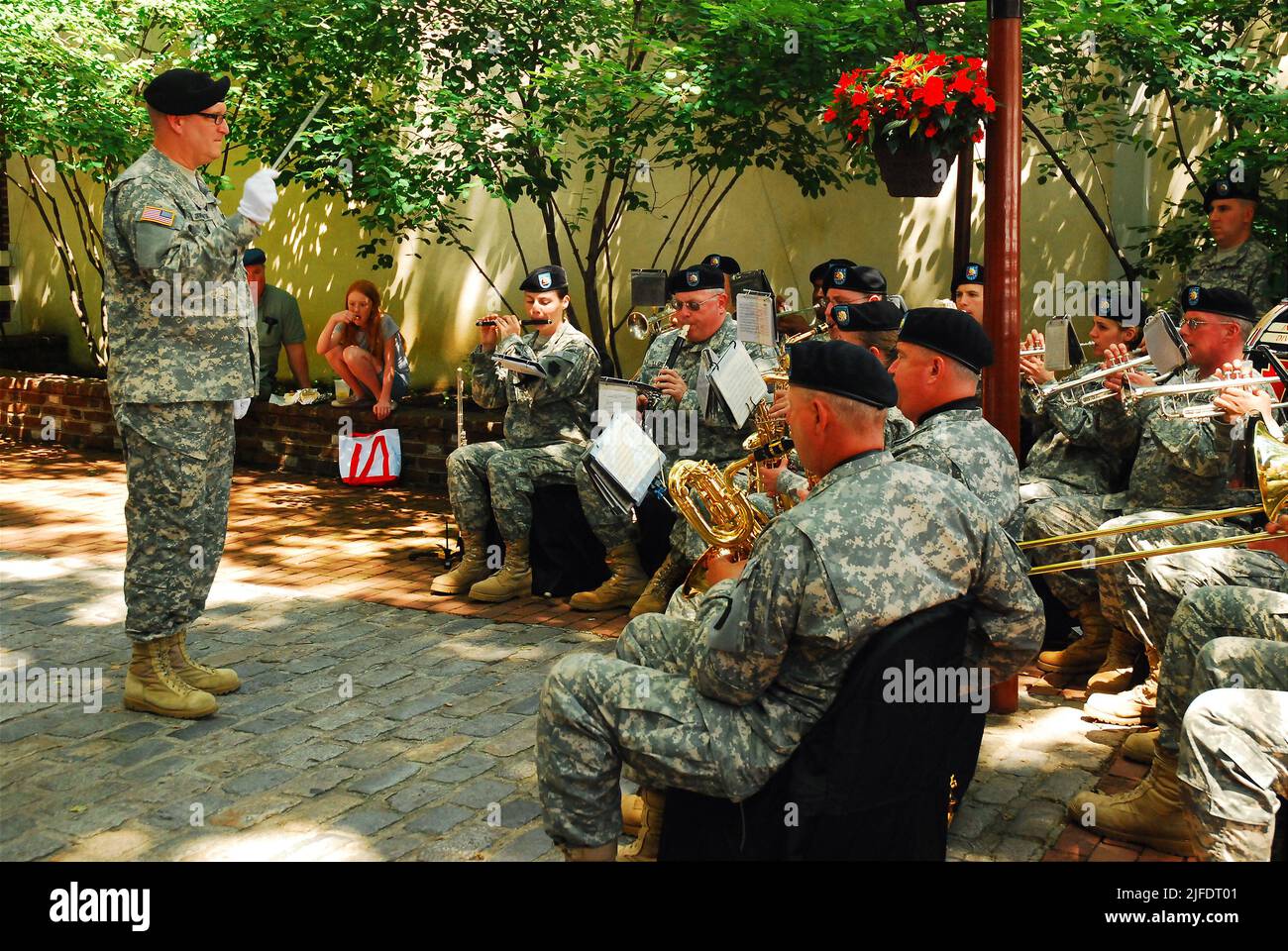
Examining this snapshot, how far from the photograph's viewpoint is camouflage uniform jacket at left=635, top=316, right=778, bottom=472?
650cm

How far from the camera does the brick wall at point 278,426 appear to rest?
9469 millimetres

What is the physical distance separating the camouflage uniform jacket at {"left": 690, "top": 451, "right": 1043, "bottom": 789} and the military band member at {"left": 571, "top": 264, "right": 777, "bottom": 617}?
3132 millimetres

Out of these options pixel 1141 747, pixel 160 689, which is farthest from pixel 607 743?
pixel 160 689

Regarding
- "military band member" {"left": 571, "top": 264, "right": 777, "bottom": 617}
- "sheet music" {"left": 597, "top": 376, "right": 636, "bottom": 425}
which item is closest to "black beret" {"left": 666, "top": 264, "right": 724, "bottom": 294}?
"military band member" {"left": 571, "top": 264, "right": 777, "bottom": 617}

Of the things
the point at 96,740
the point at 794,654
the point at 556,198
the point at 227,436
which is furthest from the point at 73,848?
the point at 556,198

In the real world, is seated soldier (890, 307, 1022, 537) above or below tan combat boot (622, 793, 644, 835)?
above

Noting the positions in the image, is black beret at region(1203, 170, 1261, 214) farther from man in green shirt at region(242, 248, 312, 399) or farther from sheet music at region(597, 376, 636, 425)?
man in green shirt at region(242, 248, 312, 399)

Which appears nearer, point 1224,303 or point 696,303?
point 1224,303

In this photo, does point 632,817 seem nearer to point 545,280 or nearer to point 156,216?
point 156,216

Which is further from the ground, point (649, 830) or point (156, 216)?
point (156, 216)

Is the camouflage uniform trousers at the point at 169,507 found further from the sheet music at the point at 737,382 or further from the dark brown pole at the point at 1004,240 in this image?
the dark brown pole at the point at 1004,240

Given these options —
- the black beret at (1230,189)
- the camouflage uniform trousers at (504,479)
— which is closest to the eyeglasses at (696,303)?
the camouflage uniform trousers at (504,479)

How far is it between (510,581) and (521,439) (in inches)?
33.0

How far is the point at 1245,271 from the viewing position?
262 inches
